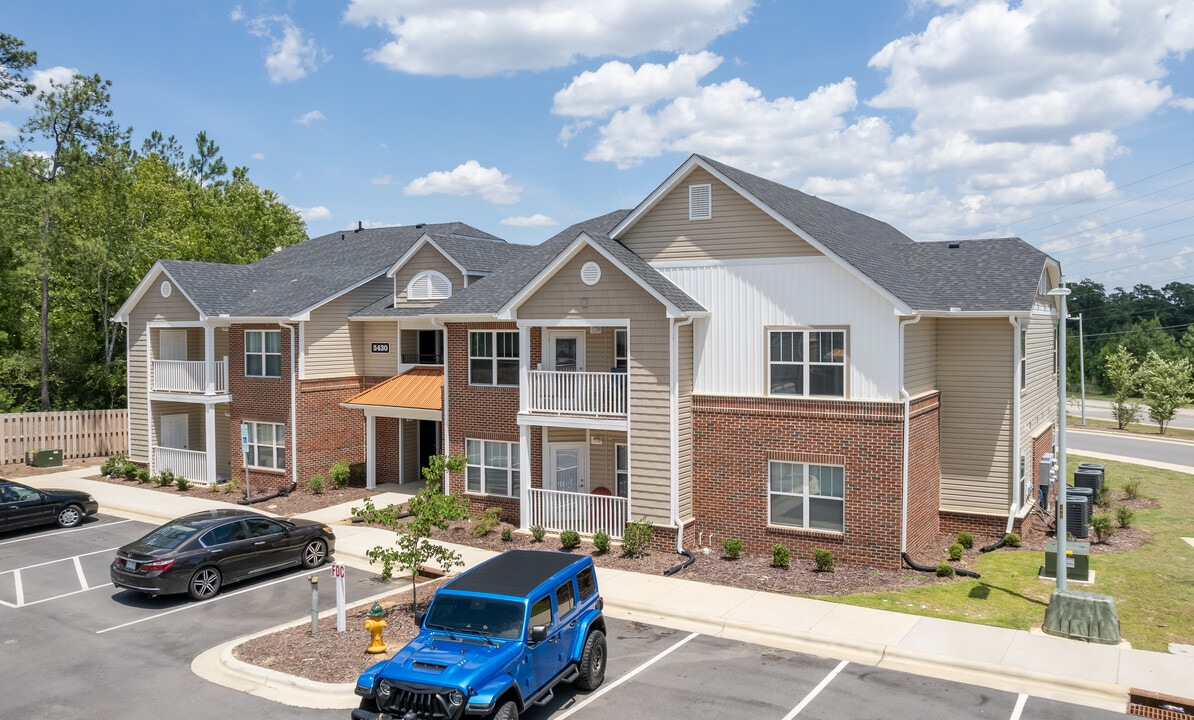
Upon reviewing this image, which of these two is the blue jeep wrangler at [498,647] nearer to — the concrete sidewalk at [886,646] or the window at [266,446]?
the concrete sidewalk at [886,646]

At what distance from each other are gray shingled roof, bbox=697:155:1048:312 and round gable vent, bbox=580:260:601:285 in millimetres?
3525

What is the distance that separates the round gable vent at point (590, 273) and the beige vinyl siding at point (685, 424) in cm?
236

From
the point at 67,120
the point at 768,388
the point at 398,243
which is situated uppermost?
the point at 67,120

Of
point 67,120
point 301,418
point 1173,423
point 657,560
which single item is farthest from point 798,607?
point 1173,423

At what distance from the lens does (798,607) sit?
51.6 feet

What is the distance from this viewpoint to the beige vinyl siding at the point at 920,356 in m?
18.7

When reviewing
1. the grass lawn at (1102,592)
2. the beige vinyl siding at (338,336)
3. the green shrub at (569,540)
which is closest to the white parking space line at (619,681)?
the grass lawn at (1102,592)

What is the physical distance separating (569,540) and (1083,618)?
1045 centimetres

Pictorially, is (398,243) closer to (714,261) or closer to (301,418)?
(301,418)

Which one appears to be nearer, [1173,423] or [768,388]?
[768,388]

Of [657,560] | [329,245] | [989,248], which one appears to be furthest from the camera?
[329,245]

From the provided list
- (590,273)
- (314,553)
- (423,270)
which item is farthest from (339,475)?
(590,273)

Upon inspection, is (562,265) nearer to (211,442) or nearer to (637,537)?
(637,537)

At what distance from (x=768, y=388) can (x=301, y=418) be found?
1522cm
